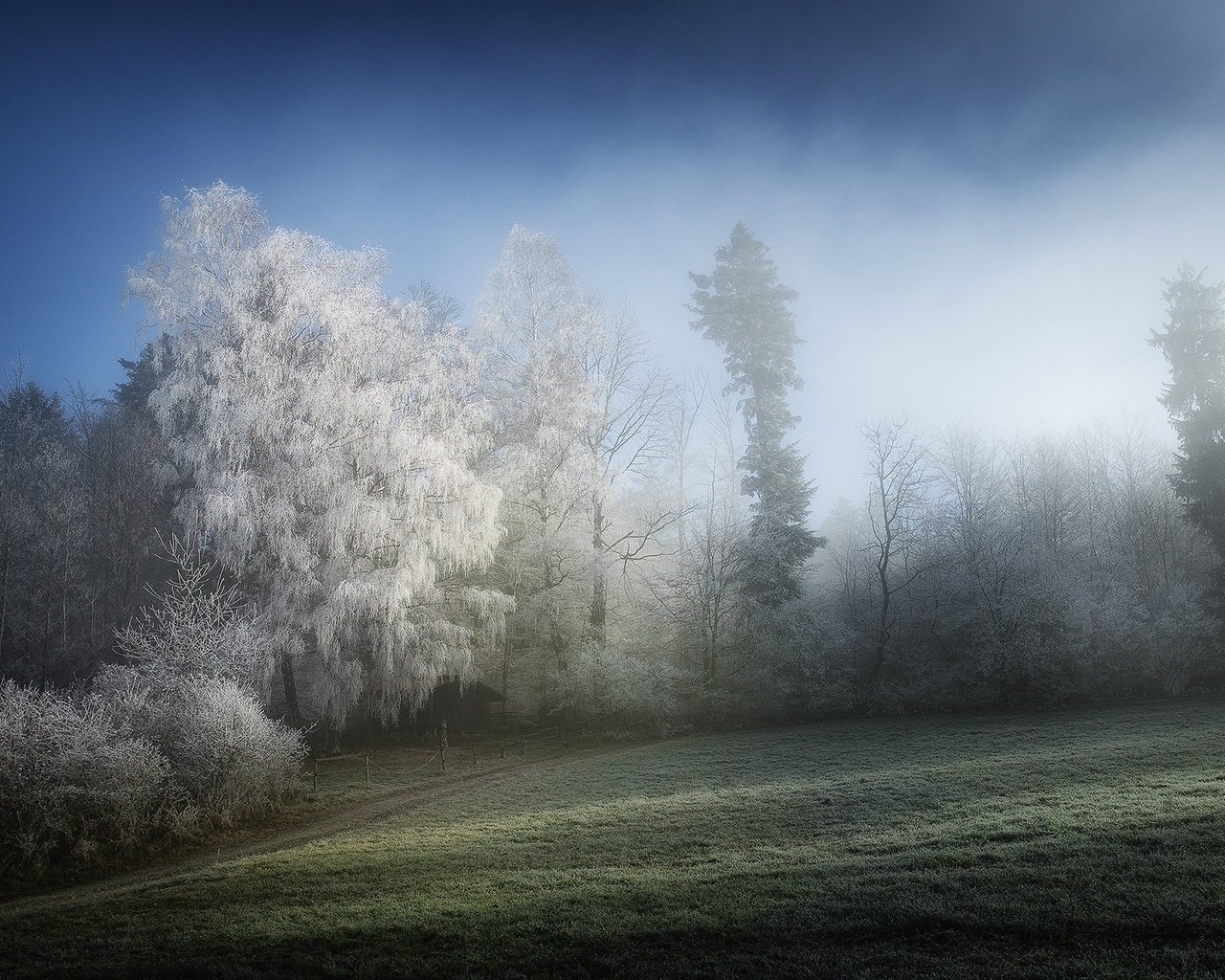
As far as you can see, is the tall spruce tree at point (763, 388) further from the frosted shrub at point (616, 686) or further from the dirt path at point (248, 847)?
the dirt path at point (248, 847)

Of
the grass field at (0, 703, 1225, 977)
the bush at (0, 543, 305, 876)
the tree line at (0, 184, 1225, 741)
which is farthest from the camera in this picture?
the tree line at (0, 184, 1225, 741)

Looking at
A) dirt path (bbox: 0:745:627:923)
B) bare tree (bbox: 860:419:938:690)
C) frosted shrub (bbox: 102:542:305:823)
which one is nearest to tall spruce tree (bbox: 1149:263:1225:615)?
bare tree (bbox: 860:419:938:690)

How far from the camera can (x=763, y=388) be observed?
33.6 m

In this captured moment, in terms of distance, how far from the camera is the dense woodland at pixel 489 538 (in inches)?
672

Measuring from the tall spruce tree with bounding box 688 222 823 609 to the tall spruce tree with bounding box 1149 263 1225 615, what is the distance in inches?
632

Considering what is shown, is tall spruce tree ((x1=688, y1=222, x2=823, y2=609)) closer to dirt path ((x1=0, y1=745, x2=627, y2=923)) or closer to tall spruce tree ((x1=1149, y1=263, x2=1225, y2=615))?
dirt path ((x1=0, y1=745, x2=627, y2=923))

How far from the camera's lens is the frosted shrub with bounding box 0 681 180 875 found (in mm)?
11570

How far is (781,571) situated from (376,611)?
1748 centimetres

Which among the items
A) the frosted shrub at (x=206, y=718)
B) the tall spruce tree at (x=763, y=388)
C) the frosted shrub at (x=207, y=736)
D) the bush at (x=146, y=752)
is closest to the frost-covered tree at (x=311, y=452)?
the bush at (x=146, y=752)

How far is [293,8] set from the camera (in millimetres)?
67875

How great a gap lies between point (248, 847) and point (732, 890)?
9.71m

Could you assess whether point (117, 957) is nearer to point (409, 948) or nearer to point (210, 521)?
point (409, 948)

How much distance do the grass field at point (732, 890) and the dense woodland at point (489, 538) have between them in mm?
5457

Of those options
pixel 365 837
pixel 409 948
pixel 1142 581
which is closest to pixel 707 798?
pixel 365 837
